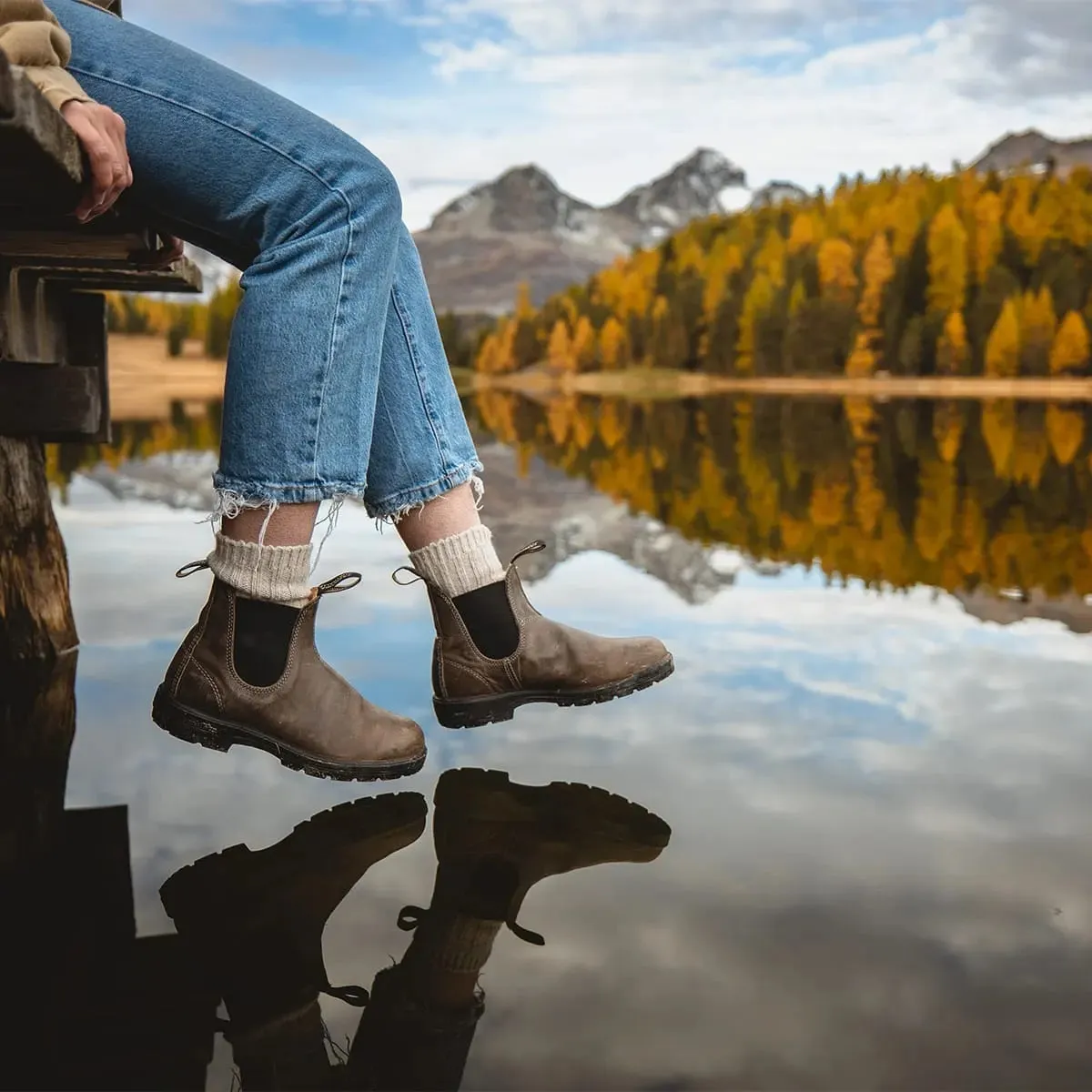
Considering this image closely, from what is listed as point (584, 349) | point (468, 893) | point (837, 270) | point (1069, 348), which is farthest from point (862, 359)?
point (468, 893)

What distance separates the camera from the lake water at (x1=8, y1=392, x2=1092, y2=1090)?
1419 mm

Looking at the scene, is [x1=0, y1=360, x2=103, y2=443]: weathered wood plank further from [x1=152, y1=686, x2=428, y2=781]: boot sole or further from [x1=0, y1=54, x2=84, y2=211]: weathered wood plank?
[x1=0, y1=54, x2=84, y2=211]: weathered wood plank

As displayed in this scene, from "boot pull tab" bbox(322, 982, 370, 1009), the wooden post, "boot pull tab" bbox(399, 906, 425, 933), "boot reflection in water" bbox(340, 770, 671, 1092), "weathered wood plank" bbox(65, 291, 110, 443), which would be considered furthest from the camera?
"weathered wood plank" bbox(65, 291, 110, 443)

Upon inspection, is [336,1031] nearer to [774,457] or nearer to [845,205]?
[774,457]

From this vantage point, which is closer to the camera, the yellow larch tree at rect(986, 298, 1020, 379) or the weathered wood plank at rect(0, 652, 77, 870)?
the weathered wood plank at rect(0, 652, 77, 870)

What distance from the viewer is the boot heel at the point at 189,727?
2256 millimetres

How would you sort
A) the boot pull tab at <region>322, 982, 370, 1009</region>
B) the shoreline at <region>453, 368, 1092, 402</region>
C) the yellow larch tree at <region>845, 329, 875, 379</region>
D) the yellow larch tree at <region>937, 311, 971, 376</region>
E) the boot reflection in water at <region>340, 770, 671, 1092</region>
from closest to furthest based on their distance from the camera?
the boot reflection in water at <region>340, 770, 671, 1092</region>
the boot pull tab at <region>322, 982, 370, 1009</region>
the shoreline at <region>453, 368, 1092, 402</region>
the yellow larch tree at <region>937, 311, 971, 376</region>
the yellow larch tree at <region>845, 329, 875, 379</region>

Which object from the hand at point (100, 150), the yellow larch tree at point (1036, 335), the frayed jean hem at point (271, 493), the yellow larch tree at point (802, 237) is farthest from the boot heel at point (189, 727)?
the yellow larch tree at point (802, 237)

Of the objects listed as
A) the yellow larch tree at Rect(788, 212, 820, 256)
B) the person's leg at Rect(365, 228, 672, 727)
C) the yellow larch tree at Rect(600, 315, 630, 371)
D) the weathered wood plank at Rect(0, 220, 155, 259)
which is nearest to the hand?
the weathered wood plank at Rect(0, 220, 155, 259)

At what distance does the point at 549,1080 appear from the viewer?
4.38 ft

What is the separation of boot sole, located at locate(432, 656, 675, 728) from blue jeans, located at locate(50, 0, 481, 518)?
53 cm

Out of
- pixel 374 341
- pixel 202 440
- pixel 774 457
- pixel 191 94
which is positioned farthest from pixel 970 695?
pixel 202 440

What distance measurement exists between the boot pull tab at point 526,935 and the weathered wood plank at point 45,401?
2219mm

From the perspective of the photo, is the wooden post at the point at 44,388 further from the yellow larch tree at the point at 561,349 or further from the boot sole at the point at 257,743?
the yellow larch tree at the point at 561,349
